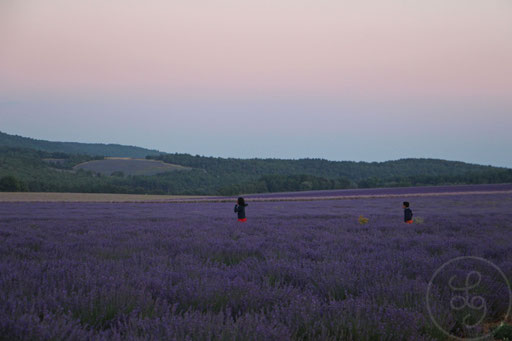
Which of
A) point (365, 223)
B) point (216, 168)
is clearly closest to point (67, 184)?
point (216, 168)

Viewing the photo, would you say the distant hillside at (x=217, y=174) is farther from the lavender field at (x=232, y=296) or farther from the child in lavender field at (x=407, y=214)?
Result: the lavender field at (x=232, y=296)

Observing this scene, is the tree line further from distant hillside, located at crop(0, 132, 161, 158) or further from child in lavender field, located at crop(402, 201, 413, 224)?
child in lavender field, located at crop(402, 201, 413, 224)

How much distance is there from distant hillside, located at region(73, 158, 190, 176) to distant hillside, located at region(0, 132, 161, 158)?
29.7 meters

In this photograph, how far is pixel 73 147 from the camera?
143750 millimetres

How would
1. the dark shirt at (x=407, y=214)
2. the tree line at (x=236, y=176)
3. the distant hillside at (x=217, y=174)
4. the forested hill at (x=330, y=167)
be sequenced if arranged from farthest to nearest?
the forested hill at (x=330, y=167)
the distant hillside at (x=217, y=174)
the tree line at (x=236, y=176)
the dark shirt at (x=407, y=214)

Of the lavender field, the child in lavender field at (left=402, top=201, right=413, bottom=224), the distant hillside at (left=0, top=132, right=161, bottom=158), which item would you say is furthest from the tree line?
the lavender field

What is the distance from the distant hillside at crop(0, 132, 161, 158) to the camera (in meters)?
119

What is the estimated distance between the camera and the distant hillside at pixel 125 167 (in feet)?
264

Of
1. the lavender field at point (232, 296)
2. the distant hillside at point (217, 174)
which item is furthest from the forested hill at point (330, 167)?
the lavender field at point (232, 296)

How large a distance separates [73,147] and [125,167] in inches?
2784

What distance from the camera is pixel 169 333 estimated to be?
86.7 inches

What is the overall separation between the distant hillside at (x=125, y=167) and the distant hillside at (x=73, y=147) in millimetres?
29714

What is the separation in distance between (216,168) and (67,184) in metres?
36.8

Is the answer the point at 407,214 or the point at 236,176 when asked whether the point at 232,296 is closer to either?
the point at 407,214
